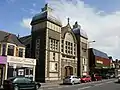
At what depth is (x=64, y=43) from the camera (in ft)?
152

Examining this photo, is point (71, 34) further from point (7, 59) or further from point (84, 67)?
point (7, 59)

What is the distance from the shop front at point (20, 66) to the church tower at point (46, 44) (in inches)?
166

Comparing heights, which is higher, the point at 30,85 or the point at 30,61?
the point at 30,61

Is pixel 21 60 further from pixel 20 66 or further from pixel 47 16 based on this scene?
pixel 47 16

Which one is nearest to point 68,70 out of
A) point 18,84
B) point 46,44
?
point 46,44

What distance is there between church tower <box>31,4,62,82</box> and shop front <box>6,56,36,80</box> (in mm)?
4205

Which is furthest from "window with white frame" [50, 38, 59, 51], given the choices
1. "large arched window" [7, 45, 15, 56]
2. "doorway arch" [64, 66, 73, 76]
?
"large arched window" [7, 45, 15, 56]

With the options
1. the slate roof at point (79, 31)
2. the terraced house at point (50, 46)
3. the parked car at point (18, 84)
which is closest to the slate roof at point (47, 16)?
the terraced house at point (50, 46)

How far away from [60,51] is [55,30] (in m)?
4.36

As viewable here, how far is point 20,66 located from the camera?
33438 mm

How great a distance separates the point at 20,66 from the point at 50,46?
9.79 meters

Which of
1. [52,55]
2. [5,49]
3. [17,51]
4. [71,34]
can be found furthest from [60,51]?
[5,49]

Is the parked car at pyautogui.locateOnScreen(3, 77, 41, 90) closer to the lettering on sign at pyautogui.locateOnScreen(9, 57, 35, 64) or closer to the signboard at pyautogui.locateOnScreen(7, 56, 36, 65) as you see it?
the signboard at pyautogui.locateOnScreen(7, 56, 36, 65)

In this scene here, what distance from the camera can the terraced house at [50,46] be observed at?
4068 cm
